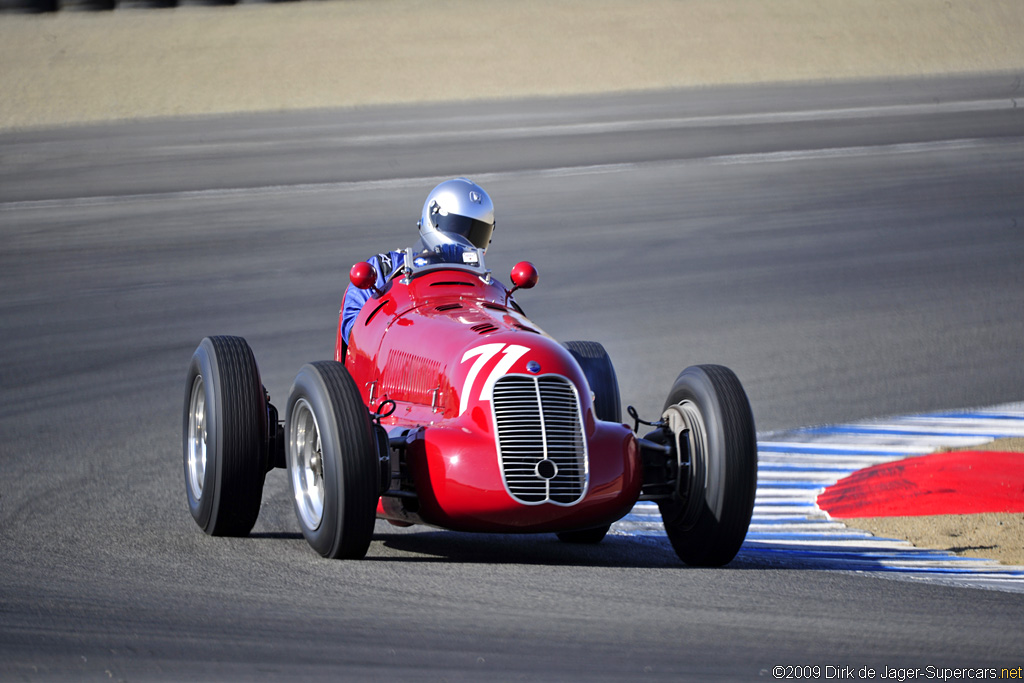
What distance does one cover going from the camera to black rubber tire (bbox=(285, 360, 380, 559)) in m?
5.78

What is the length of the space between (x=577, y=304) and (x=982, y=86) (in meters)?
17.5

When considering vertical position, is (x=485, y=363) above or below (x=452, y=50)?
below

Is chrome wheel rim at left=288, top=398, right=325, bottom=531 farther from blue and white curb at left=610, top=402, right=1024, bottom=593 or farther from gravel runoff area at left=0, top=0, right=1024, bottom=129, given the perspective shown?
gravel runoff area at left=0, top=0, right=1024, bottom=129

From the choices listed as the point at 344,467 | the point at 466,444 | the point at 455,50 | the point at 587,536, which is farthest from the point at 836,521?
the point at 455,50

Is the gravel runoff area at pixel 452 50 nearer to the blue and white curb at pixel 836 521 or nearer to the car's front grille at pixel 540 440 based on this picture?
the blue and white curb at pixel 836 521

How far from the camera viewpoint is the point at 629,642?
475cm

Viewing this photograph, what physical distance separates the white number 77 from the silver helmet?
158 centimetres

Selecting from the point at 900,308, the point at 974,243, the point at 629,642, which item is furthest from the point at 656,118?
the point at 629,642

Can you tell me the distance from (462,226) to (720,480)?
90.7 inches

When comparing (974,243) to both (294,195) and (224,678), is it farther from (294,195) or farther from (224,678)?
(224,678)

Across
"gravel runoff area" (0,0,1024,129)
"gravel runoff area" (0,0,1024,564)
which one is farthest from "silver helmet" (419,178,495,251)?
"gravel runoff area" (0,0,1024,129)

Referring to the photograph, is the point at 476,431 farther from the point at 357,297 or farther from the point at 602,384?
the point at 357,297

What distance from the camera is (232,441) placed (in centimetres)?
657

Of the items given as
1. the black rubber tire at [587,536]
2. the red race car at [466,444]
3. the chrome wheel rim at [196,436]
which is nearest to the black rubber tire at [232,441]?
the red race car at [466,444]
